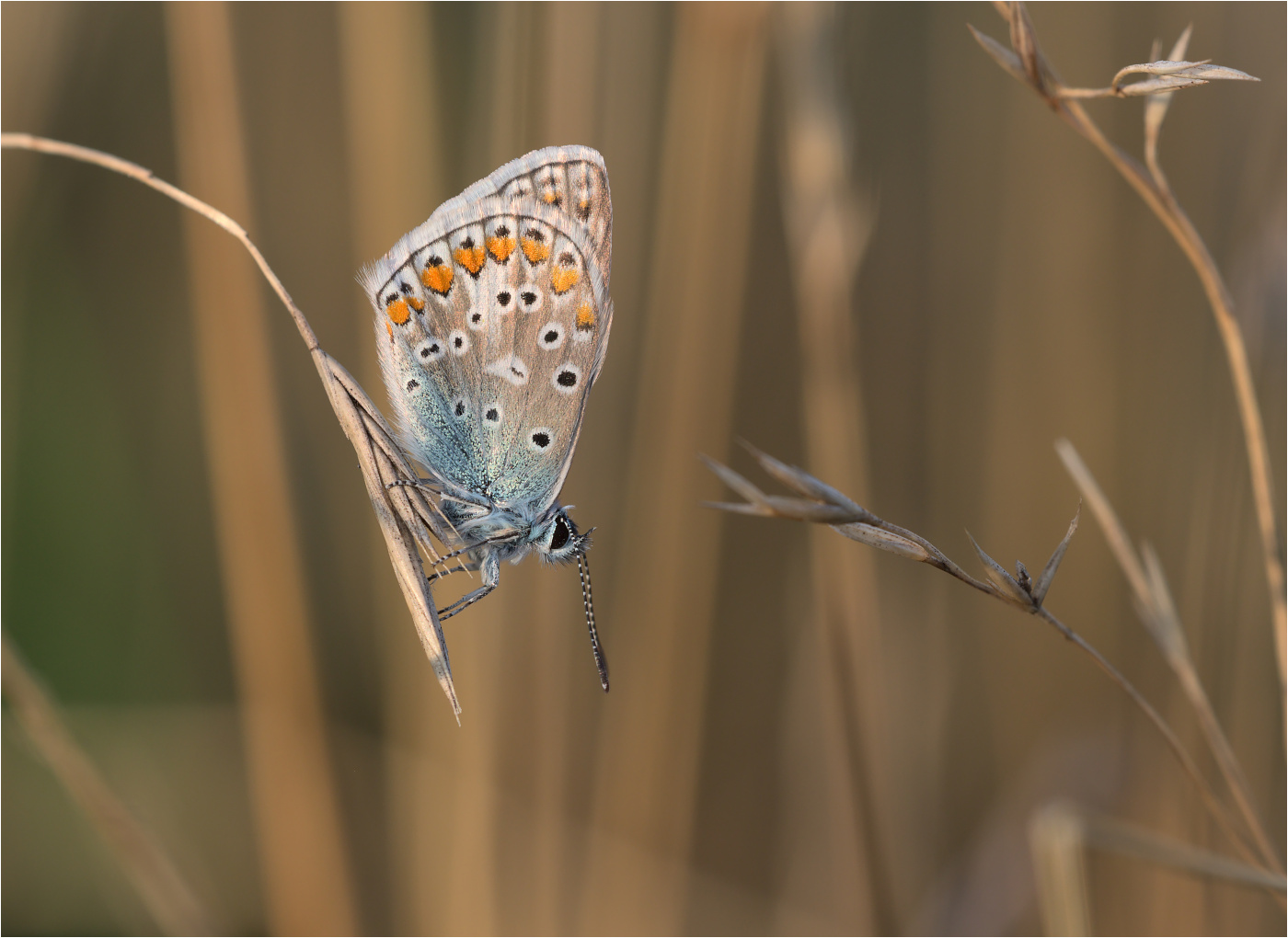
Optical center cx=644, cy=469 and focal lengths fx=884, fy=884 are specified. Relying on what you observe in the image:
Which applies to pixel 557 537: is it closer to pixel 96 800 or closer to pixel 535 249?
pixel 535 249

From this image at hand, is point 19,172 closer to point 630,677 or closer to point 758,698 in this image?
point 630,677

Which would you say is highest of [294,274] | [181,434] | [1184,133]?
[1184,133]

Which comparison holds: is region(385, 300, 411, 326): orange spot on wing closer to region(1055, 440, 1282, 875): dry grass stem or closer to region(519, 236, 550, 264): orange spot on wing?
region(519, 236, 550, 264): orange spot on wing

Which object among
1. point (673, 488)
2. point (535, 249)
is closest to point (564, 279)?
point (535, 249)

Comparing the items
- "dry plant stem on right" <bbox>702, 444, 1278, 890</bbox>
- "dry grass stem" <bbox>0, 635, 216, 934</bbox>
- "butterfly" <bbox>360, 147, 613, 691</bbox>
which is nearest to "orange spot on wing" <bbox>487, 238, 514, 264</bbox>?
"butterfly" <bbox>360, 147, 613, 691</bbox>

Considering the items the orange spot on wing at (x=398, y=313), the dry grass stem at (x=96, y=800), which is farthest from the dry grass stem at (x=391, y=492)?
the dry grass stem at (x=96, y=800)

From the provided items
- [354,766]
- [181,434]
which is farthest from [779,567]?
[181,434]

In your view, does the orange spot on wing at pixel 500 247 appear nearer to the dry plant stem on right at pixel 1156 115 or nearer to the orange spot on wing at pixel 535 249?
the orange spot on wing at pixel 535 249
